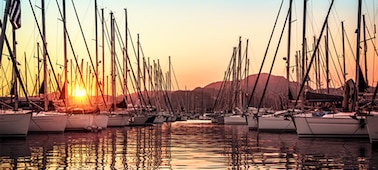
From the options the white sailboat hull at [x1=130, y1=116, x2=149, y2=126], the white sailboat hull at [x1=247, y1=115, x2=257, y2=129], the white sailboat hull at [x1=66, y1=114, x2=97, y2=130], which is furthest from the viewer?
the white sailboat hull at [x1=130, y1=116, x2=149, y2=126]

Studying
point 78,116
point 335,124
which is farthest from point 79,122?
point 335,124

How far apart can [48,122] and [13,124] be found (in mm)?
7514

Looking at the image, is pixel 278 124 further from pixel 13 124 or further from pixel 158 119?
pixel 158 119

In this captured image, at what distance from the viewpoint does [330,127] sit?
3591 centimetres

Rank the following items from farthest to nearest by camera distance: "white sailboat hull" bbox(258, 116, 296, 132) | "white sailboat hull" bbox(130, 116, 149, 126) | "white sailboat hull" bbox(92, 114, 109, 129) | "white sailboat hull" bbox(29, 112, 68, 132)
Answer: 1. "white sailboat hull" bbox(130, 116, 149, 126)
2. "white sailboat hull" bbox(92, 114, 109, 129)
3. "white sailboat hull" bbox(258, 116, 296, 132)
4. "white sailboat hull" bbox(29, 112, 68, 132)

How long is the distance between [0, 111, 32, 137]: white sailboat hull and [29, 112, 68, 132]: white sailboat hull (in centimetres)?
658

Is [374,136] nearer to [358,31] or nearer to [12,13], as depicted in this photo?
[358,31]

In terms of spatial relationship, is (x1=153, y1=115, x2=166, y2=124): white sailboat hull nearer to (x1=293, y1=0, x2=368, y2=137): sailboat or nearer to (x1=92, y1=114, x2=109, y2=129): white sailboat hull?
(x1=92, y1=114, x2=109, y2=129): white sailboat hull

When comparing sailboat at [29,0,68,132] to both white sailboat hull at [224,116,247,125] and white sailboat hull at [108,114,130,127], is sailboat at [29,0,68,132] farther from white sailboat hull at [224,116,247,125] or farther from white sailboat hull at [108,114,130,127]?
white sailboat hull at [224,116,247,125]

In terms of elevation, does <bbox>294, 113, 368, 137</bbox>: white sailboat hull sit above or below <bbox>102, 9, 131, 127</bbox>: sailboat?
below

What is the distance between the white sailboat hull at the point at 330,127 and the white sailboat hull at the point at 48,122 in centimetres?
1719

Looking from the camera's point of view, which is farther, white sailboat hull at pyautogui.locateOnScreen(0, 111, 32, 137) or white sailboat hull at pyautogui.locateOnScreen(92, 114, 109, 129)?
white sailboat hull at pyautogui.locateOnScreen(92, 114, 109, 129)

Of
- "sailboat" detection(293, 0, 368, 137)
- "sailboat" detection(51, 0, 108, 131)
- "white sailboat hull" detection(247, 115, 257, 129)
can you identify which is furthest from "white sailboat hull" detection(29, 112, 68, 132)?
"white sailboat hull" detection(247, 115, 257, 129)

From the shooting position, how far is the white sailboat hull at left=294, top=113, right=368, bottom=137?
35312mm
